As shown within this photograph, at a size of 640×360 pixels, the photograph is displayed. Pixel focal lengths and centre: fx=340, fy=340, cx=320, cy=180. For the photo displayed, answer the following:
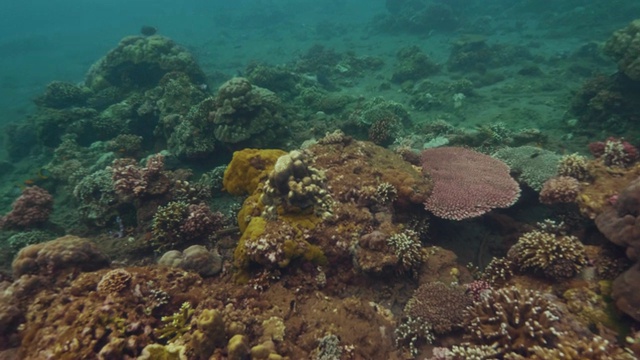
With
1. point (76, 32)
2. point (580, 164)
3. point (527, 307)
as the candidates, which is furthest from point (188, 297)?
point (76, 32)

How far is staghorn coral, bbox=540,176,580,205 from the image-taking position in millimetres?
7254

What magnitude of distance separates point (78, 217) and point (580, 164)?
15.0 meters

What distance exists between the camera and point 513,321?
4.86 metres

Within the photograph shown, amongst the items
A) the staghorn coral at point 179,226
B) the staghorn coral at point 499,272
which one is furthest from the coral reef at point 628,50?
the staghorn coral at point 179,226

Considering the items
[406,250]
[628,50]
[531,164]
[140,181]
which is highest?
[628,50]

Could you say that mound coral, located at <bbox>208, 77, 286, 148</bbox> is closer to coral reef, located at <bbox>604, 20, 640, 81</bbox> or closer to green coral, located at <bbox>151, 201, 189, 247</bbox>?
green coral, located at <bbox>151, 201, 189, 247</bbox>

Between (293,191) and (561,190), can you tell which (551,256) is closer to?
(561,190)

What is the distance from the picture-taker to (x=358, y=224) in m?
7.27

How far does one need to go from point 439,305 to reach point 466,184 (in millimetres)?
3311

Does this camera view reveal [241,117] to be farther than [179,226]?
Yes

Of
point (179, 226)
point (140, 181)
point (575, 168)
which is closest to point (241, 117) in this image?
point (140, 181)

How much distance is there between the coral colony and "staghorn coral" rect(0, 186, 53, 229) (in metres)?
0.05

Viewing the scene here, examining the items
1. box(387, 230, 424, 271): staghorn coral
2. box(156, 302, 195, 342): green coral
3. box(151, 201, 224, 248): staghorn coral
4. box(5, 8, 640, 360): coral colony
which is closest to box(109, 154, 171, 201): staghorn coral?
box(5, 8, 640, 360): coral colony

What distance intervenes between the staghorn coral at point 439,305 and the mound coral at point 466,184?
5.75 feet
